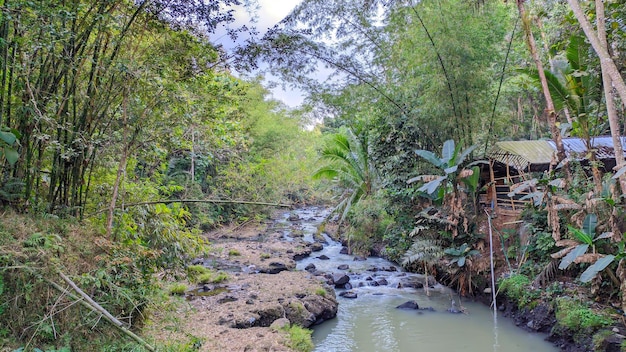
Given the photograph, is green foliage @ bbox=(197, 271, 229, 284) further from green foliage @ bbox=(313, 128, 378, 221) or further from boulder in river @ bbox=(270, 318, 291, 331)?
green foliage @ bbox=(313, 128, 378, 221)

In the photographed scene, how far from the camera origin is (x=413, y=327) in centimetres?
611

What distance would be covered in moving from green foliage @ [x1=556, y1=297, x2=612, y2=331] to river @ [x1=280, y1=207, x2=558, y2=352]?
42 centimetres

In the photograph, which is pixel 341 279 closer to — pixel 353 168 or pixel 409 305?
pixel 409 305

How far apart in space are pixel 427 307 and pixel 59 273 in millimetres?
6056

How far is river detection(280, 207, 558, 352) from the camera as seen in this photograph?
5.37 meters

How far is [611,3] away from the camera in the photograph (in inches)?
196

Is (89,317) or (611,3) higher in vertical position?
(611,3)

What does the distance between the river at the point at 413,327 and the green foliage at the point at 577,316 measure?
0.42 meters

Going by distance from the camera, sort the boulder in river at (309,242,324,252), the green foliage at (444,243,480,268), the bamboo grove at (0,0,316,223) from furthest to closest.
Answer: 1. the boulder in river at (309,242,324,252)
2. the green foliage at (444,243,480,268)
3. the bamboo grove at (0,0,316,223)

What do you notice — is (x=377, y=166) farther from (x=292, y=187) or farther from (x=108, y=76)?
(x=108, y=76)

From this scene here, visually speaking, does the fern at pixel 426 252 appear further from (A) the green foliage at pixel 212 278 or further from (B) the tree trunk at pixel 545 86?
(A) the green foliage at pixel 212 278

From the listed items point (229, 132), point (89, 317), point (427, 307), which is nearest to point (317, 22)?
point (229, 132)

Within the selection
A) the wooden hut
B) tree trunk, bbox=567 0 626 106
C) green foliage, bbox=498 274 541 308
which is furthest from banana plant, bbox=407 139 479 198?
tree trunk, bbox=567 0 626 106

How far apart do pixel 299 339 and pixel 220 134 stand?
297cm
